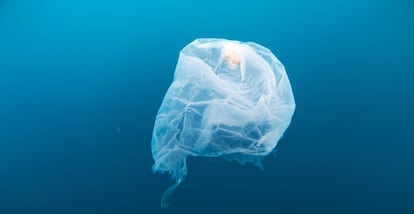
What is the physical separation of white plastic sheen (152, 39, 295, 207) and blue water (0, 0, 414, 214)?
1.67 ft

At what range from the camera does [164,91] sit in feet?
11.1

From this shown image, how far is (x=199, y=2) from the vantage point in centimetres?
351

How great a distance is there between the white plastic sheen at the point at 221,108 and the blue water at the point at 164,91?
51 cm

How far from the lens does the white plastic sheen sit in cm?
266

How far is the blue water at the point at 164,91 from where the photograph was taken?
11.0ft

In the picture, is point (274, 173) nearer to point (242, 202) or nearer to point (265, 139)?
point (242, 202)

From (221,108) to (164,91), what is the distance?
0.98 m

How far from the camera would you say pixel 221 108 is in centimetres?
263

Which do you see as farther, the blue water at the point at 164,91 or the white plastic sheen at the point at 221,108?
the blue water at the point at 164,91

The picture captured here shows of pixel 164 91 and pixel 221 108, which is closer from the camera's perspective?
pixel 221 108
